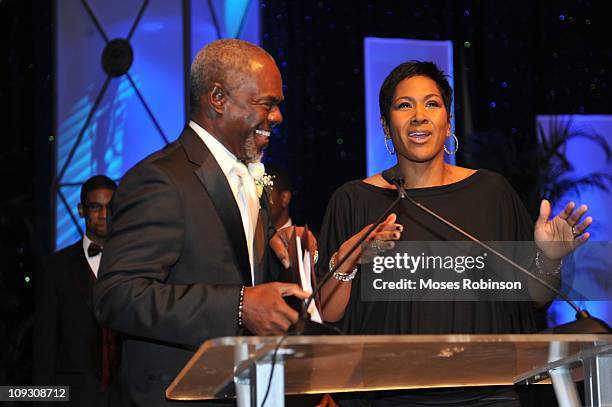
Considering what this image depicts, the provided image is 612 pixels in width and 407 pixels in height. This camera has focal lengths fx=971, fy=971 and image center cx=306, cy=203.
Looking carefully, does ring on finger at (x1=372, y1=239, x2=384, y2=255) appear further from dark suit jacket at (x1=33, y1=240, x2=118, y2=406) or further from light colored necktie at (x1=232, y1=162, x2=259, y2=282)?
dark suit jacket at (x1=33, y1=240, x2=118, y2=406)

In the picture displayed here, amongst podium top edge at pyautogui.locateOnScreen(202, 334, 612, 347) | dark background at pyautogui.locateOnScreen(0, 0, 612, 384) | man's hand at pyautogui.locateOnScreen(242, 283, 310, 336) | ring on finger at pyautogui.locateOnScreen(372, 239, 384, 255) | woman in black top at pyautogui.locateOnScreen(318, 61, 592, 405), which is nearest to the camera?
podium top edge at pyautogui.locateOnScreen(202, 334, 612, 347)

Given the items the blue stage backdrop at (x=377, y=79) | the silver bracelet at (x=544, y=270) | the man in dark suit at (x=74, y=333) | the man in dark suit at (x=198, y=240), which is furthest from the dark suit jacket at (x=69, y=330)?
the silver bracelet at (x=544, y=270)

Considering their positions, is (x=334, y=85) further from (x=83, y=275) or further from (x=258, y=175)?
(x=258, y=175)

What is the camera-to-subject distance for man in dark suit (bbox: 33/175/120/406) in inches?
178

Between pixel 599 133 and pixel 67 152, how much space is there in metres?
3.56

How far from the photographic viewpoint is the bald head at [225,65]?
2766 millimetres

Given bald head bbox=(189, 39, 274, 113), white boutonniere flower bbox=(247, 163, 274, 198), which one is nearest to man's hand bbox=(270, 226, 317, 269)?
white boutonniere flower bbox=(247, 163, 274, 198)

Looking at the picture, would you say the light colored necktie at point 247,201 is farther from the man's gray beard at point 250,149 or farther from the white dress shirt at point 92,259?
the white dress shirt at point 92,259

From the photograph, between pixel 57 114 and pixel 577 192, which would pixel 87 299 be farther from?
pixel 577 192

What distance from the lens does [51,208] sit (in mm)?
6109

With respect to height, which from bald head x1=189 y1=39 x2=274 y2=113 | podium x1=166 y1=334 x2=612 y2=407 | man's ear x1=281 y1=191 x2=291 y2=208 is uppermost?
man's ear x1=281 y1=191 x2=291 y2=208

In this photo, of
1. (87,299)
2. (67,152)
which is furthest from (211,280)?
(67,152)

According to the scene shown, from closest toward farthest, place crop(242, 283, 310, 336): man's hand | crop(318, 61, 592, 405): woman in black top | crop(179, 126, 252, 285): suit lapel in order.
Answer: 1. crop(242, 283, 310, 336): man's hand
2. crop(179, 126, 252, 285): suit lapel
3. crop(318, 61, 592, 405): woman in black top

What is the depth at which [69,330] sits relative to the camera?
4668mm
